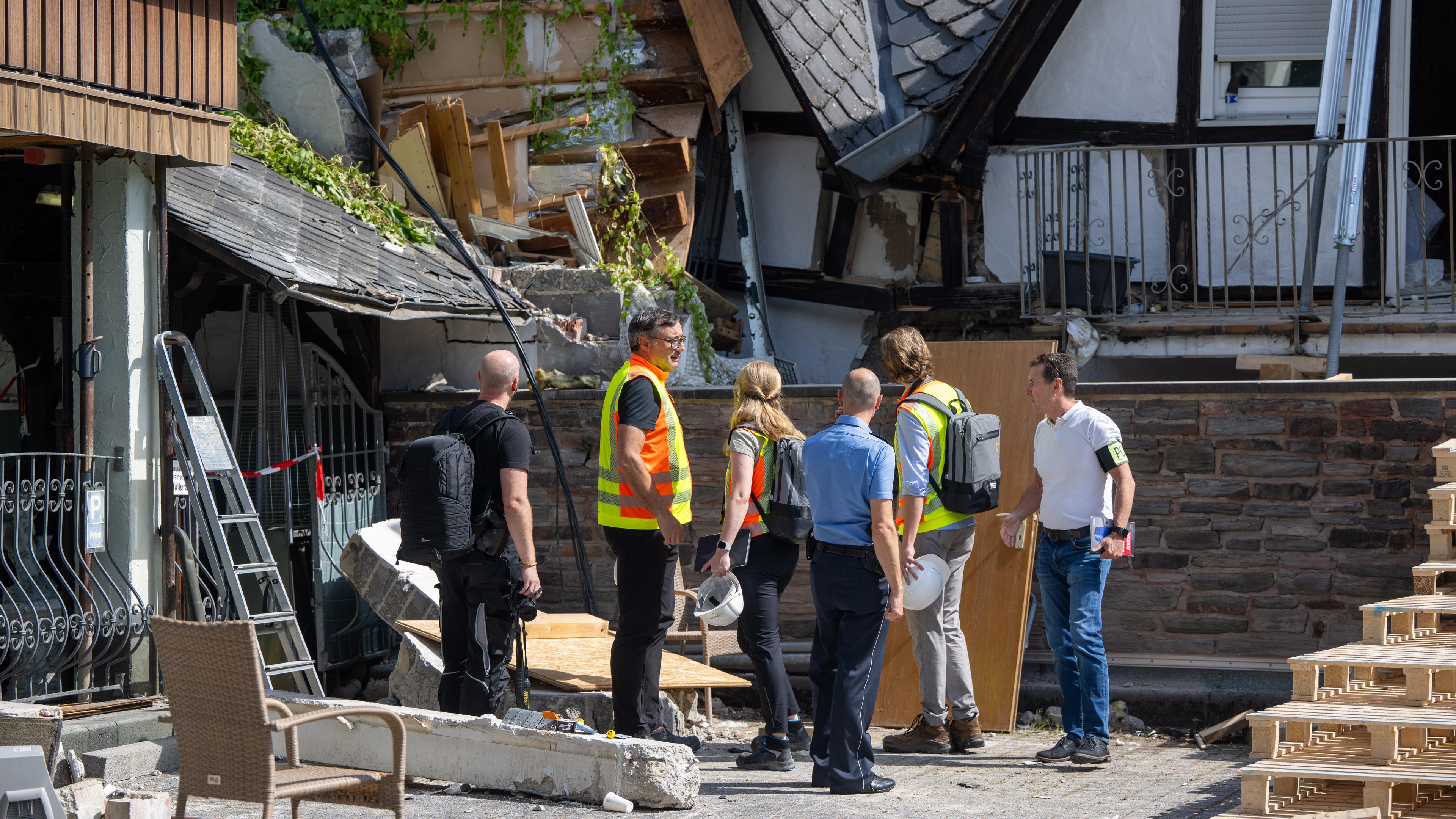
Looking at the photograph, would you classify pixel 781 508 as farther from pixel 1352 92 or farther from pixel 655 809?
pixel 1352 92

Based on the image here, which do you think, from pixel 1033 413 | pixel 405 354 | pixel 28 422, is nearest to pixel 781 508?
pixel 1033 413

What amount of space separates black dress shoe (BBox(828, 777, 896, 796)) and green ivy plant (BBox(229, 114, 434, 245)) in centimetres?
507

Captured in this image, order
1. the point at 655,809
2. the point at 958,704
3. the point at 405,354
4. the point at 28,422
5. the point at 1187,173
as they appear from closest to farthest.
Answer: the point at 655,809 → the point at 958,704 → the point at 28,422 → the point at 405,354 → the point at 1187,173

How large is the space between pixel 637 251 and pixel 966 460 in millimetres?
4421

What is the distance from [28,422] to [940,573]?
19.0 ft

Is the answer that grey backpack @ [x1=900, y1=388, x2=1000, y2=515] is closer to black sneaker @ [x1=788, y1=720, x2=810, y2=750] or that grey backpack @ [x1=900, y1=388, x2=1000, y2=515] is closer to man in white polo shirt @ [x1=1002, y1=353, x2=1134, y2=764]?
man in white polo shirt @ [x1=1002, y1=353, x2=1134, y2=764]

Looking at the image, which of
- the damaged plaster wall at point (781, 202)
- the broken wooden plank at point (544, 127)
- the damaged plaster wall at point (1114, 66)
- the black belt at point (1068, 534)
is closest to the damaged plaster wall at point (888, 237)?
the damaged plaster wall at point (781, 202)

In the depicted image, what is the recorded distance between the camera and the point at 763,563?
6.27 m

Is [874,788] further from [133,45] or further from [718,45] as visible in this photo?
[718,45]

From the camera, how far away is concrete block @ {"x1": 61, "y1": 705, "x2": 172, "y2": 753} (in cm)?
615

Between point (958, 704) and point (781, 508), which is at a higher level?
point (781, 508)

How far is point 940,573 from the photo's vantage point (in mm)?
6344

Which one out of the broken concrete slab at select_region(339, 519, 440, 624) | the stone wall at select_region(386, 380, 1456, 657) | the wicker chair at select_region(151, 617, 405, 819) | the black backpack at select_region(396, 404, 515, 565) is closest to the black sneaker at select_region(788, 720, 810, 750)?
the black backpack at select_region(396, 404, 515, 565)

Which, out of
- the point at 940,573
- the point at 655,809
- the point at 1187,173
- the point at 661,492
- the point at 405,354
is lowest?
the point at 655,809
